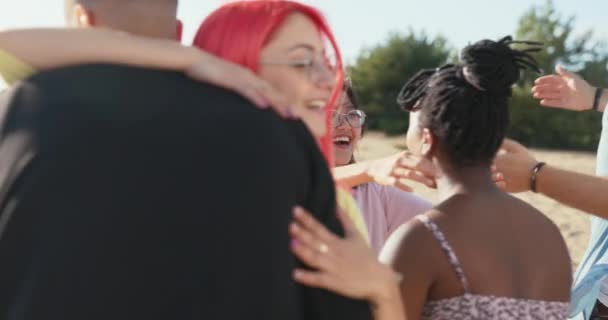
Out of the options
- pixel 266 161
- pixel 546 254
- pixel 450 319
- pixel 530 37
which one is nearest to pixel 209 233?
pixel 266 161

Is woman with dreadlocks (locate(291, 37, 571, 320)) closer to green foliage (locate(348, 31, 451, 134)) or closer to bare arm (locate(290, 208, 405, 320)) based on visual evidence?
bare arm (locate(290, 208, 405, 320))

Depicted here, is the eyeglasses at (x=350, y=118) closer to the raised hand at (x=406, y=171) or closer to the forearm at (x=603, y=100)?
the raised hand at (x=406, y=171)

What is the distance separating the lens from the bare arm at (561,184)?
8.95 ft

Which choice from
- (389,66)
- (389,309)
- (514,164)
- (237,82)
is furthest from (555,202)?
(389,66)

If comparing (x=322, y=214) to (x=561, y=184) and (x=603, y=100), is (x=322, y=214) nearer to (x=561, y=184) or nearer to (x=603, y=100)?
(x=561, y=184)

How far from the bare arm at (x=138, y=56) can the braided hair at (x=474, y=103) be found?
874 millimetres

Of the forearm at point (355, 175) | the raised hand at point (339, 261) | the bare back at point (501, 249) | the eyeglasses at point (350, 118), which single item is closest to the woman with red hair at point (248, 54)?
the raised hand at point (339, 261)

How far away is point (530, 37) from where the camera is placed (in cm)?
3172

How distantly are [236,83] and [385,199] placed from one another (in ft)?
6.68

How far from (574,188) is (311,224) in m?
1.72

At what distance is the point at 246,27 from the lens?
1722mm

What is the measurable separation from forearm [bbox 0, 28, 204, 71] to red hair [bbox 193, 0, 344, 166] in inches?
6.3

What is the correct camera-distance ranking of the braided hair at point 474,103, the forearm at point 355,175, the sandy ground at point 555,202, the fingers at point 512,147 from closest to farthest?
the braided hair at point 474,103 → the fingers at point 512,147 → the forearm at point 355,175 → the sandy ground at point 555,202

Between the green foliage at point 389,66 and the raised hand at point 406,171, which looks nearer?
the raised hand at point 406,171
